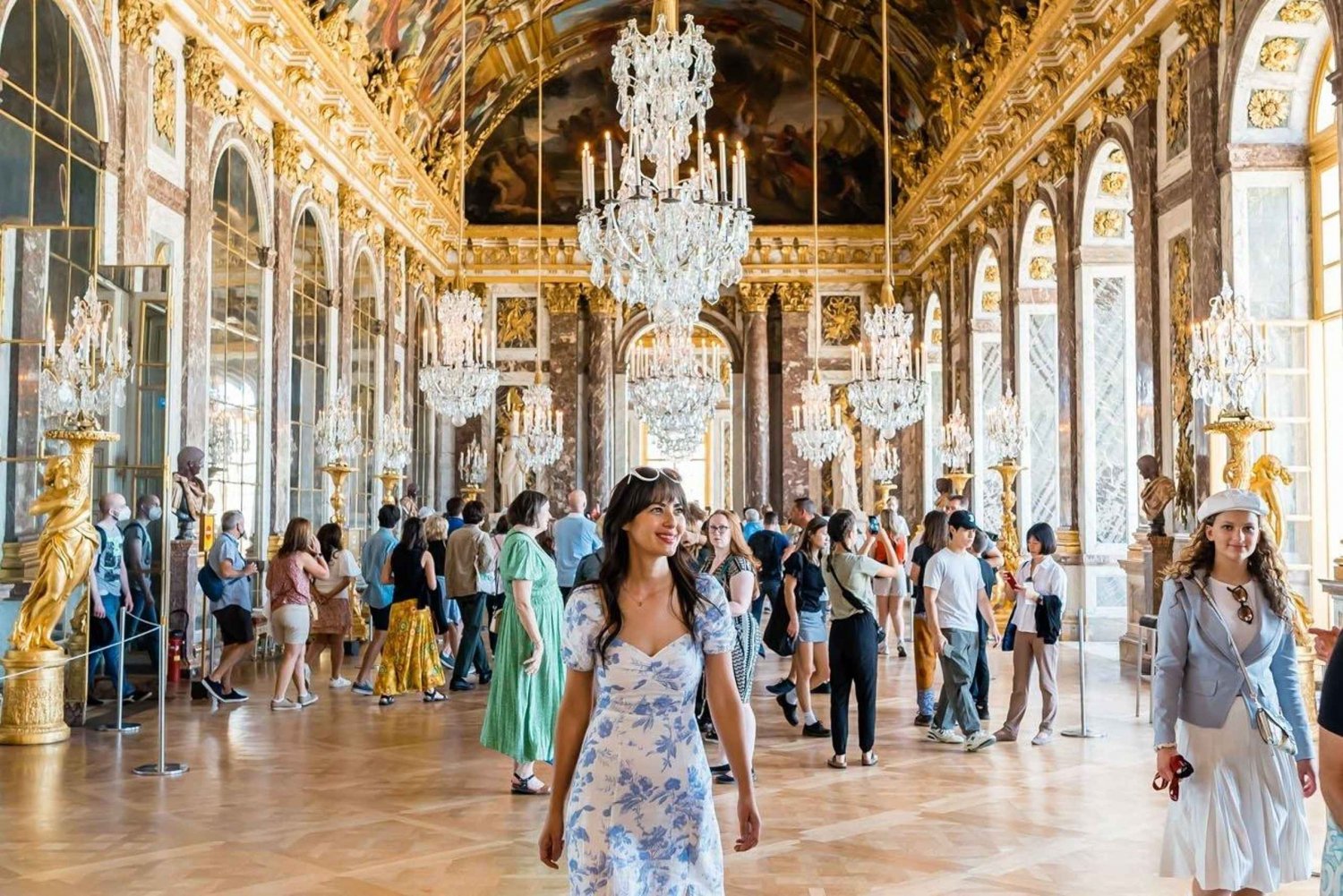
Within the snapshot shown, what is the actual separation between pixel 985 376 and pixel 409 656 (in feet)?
44.6

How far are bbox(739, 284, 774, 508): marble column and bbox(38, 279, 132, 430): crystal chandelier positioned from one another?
1903cm

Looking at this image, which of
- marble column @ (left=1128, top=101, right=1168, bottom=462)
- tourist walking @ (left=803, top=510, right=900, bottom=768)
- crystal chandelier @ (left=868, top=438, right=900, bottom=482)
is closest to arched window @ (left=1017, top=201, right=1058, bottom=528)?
crystal chandelier @ (left=868, top=438, right=900, bottom=482)

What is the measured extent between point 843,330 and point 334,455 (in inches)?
563

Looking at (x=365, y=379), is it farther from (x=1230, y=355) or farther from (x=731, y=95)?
(x=1230, y=355)

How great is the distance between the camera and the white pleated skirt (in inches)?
152

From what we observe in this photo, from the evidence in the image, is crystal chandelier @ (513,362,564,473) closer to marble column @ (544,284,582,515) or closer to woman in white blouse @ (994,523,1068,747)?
marble column @ (544,284,582,515)

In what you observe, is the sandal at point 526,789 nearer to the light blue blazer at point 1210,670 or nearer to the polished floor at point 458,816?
the polished floor at point 458,816

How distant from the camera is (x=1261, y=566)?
403 cm

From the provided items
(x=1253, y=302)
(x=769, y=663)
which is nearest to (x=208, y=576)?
(x=769, y=663)

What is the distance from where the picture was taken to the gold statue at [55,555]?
8.30 metres

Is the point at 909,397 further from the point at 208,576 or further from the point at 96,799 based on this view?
the point at 96,799

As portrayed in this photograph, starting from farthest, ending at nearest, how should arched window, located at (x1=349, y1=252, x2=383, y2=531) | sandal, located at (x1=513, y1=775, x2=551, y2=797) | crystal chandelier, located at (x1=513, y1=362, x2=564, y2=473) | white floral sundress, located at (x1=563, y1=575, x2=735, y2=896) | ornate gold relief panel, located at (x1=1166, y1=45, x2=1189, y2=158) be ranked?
crystal chandelier, located at (x1=513, y1=362, x2=564, y2=473) < arched window, located at (x1=349, y1=252, x2=383, y2=531) < ornate gold relief panel, located at (x1=1166, y1=45, x2=1189, y2=158) < sandal, located at (x1=513, y1=775, x2=551, y2=797) < white floral sundress, located at (x1=563, y1=575, x2=735, y2=896)

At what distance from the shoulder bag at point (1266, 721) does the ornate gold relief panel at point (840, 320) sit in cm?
2336

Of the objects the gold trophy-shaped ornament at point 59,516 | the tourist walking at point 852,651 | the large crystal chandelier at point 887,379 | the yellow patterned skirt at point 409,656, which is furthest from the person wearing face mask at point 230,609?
the large crystal chandelier at point 887,379
